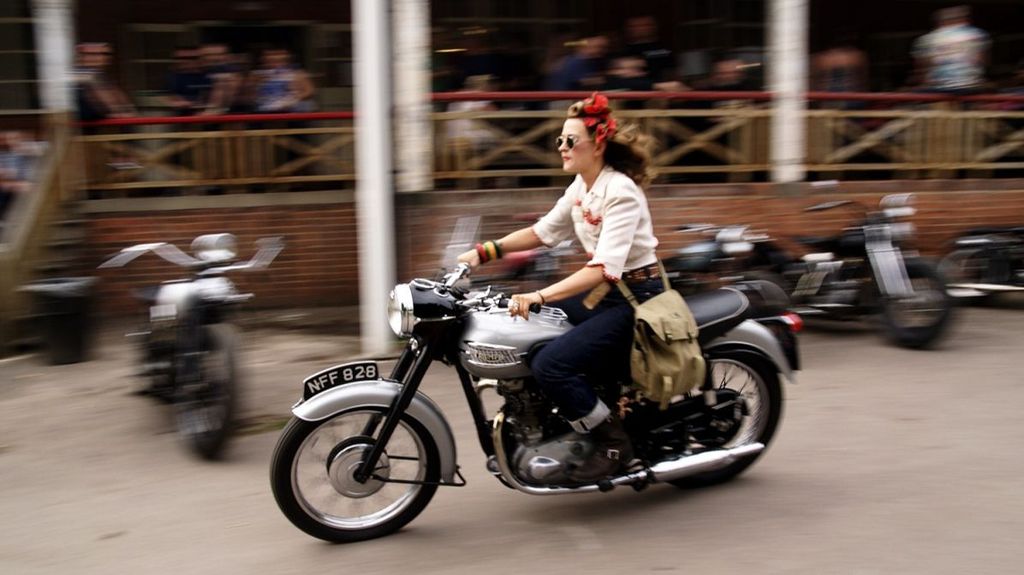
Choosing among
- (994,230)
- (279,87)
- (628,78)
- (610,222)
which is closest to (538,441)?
(610,222)

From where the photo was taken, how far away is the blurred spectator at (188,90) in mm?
10375

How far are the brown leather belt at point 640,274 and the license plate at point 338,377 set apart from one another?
118cm

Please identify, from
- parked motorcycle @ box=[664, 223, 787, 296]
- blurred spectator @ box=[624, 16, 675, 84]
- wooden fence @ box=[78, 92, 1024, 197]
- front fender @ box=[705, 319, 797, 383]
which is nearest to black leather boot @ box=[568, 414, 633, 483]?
front fender @ box=[705, 319, 797, 383]

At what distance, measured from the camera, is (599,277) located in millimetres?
4180

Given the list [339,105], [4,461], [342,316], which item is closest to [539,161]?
[342,316]

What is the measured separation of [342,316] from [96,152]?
296 cm

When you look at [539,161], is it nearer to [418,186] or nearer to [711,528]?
[418,186]

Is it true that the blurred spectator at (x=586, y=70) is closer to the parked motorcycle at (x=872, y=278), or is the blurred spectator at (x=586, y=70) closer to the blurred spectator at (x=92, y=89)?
the parked motorcycle at (x=872, y=278)

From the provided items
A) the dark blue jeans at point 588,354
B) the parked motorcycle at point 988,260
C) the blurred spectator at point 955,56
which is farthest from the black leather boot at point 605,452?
the blurred spectator at point 955,56

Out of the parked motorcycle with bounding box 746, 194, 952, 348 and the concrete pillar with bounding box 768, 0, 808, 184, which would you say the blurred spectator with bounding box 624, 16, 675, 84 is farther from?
the parked motorcycle with bounding box 746, 194, 952, 348

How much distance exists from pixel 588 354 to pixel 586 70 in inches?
240

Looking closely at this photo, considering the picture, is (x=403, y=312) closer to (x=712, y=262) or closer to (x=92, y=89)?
(x=712, y=262)

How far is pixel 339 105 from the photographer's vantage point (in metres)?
12.3

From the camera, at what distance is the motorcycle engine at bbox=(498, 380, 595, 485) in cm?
428
